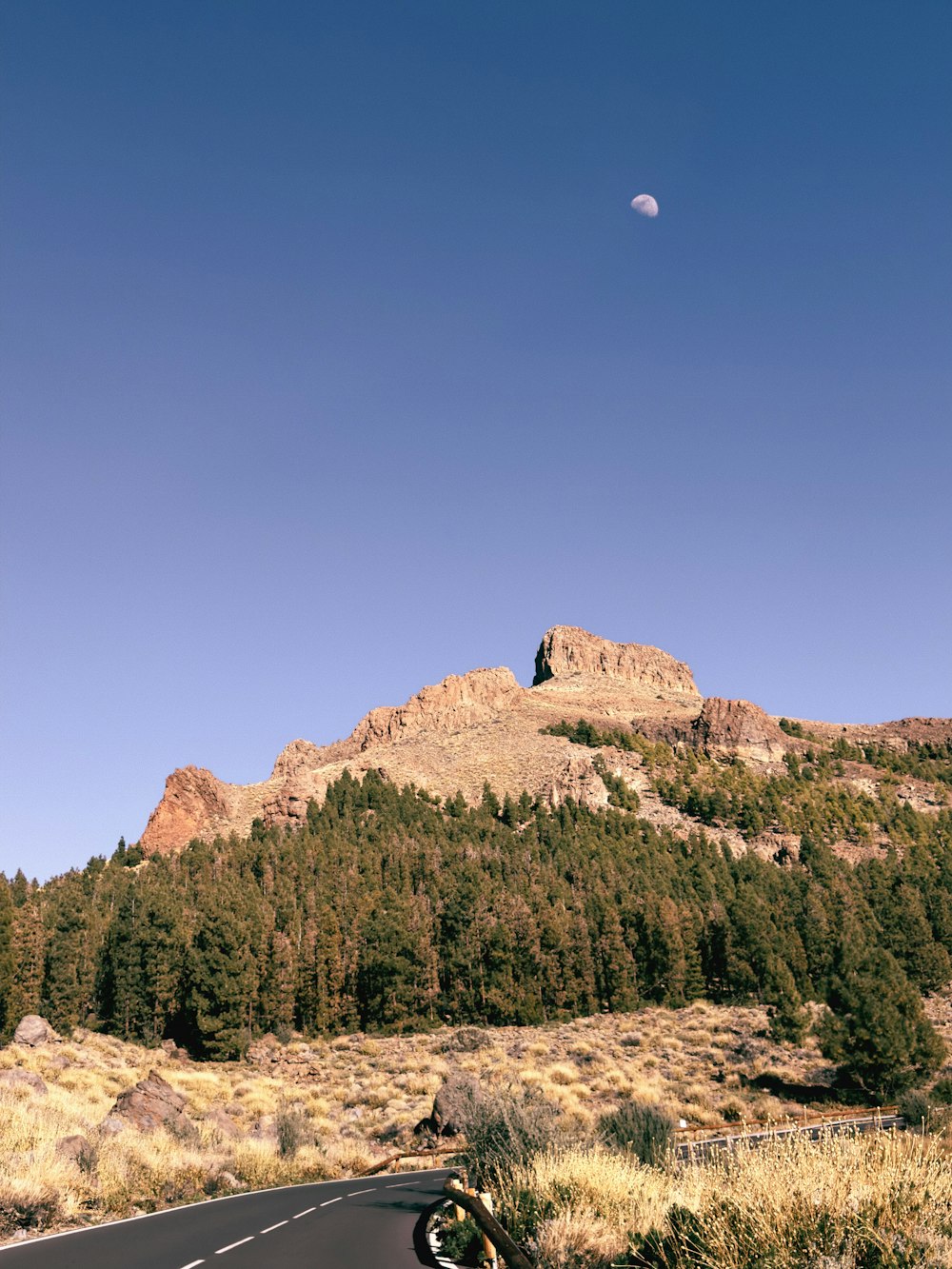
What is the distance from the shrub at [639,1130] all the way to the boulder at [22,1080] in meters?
21.6

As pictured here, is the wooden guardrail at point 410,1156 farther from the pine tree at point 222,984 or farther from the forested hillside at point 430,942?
the pine tree at point 222,984

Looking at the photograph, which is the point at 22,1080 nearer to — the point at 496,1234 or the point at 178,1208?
the point at 178,1208

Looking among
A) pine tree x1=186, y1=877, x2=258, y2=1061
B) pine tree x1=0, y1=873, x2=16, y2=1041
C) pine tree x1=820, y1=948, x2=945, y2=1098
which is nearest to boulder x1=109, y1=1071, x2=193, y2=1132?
pine tree x1=820, y1=948, x2=945, y2=1098

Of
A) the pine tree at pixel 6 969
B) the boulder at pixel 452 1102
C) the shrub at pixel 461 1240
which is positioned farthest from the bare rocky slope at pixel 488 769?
the shrub at pixel 461 1240

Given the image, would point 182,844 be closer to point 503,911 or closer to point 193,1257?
point 503,911

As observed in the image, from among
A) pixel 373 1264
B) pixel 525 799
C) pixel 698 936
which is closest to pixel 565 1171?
pixel 373 1264

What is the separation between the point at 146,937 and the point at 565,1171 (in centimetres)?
6164

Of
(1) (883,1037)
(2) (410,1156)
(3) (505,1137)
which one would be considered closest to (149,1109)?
A: (2) (410,1156)

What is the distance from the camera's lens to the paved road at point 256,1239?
1224 cm

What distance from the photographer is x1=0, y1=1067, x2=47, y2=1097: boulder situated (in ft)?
99.4

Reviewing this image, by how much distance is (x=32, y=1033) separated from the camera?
50.8 metres

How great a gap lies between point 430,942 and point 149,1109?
47950mm

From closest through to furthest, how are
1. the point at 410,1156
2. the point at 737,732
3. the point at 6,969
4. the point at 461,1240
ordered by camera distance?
the point at 461,1240 < the point at 410,1156 < the point at 6,969 < the point at 737,732

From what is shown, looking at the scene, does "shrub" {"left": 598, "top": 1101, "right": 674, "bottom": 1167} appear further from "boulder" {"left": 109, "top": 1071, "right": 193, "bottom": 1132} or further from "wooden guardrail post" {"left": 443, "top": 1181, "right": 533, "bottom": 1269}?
"boulder" {"left": 109, "top": 1071, "right": 193, "bottom": 1132}
